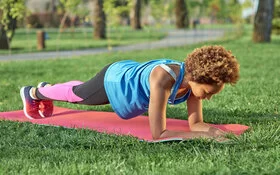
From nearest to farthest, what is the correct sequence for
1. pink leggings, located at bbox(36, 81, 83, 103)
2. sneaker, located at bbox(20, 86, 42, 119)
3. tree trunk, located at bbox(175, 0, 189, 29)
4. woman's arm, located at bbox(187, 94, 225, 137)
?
woman's arm, located at bbox(187, 94, 225, 137)
pink leggings, located at bbox(36, 81, 83, 103)
sneaker, located at bbox(20, 86, 42, 119)
tree trunk, located at bbox(175, 0, 189, 29)

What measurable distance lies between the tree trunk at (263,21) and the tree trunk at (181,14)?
16190mm

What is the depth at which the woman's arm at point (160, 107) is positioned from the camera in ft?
13.9

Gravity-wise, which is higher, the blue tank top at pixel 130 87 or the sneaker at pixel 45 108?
the blue tank top at pixel 130 87

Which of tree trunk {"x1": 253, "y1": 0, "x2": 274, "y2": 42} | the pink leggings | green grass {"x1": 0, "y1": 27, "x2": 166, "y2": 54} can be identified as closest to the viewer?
the pink leggings

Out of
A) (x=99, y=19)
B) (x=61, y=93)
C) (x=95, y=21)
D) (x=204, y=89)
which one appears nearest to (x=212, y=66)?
(x=204, y=89)

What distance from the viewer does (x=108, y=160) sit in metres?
3.62

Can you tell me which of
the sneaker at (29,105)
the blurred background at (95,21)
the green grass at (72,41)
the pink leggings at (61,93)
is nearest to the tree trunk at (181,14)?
the blurred background at (95,21)

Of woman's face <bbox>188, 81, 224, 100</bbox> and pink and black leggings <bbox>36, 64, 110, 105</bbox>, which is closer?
woman's face <bbox>188, 81, 224, 100</bbox>

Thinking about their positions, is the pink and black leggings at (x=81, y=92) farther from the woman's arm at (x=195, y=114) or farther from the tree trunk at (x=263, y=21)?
the tree trunk at (x=263, y=21)

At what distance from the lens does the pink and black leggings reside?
196 inches

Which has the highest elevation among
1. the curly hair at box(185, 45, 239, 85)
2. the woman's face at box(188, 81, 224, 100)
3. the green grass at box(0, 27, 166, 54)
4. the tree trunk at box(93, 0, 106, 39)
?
the curly hair at box(185, 45, 239, 85)

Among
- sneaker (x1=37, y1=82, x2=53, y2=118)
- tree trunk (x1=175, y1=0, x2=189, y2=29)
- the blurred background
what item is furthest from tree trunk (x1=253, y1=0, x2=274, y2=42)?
tree trunk (x1=175, y1=0, x2=189, y2=29)

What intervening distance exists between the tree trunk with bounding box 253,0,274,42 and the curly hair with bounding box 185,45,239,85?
52.1 ft

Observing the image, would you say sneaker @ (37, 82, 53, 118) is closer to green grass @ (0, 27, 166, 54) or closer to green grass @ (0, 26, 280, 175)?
green grass @ (0, 26, 280, 175)
